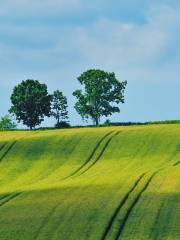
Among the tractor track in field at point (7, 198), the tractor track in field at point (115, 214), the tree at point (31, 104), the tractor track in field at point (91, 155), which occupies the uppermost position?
the tree at point (31, 104)

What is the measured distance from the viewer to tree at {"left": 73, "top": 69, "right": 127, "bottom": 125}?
401ft

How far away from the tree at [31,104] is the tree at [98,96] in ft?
23.0

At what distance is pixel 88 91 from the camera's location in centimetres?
12338

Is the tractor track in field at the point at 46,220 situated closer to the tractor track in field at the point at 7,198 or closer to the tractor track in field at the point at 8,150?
the tractor track in field at the point at 7,198

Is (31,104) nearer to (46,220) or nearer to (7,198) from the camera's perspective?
(7,198)

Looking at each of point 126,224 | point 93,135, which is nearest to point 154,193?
point 126,224

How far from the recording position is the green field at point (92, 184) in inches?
1529

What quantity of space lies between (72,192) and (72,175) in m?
11.1

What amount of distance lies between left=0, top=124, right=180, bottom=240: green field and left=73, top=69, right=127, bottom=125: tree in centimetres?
4027

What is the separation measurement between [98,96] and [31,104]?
1098 centimetres

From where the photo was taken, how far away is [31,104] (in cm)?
11788

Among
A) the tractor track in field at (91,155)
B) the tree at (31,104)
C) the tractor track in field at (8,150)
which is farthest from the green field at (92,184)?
the tree at (31,104)

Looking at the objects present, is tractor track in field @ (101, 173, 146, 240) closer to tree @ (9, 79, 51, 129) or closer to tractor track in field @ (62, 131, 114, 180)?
tractor track in field @ (62, 131, 114, 180)

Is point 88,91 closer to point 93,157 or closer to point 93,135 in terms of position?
point 93,135
